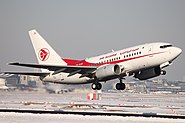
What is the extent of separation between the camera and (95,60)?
52844 mm

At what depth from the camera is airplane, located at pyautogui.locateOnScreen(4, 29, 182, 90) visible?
4784 centimetres

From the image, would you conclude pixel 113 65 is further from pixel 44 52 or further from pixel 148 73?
pixel 44 52

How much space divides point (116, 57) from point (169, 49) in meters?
6.68

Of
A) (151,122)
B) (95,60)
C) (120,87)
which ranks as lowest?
(151,122)

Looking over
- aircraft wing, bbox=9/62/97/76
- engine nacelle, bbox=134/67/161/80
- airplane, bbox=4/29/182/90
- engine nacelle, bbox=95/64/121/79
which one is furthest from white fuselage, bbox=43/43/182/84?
aircraft wing, bbox=9/62/97/76

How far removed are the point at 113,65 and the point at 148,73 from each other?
5.48 meters

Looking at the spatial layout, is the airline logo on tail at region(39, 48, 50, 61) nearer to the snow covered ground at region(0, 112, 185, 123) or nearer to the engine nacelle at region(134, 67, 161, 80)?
the engine nacelle at region(134, 67, 161, 80)

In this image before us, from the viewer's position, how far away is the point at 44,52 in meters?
60.0

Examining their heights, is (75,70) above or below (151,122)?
above

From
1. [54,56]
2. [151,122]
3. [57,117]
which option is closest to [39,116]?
[57,117]

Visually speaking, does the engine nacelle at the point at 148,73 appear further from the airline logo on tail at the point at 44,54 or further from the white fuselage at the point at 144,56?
the airline logo on tail at the point at 44,54

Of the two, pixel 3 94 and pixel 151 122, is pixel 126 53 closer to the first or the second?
pixel 151 122

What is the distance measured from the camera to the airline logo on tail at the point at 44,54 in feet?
196

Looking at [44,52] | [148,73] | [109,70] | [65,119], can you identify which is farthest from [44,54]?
[65,119]
